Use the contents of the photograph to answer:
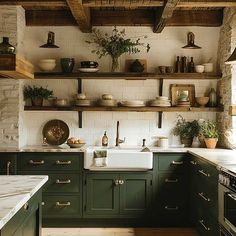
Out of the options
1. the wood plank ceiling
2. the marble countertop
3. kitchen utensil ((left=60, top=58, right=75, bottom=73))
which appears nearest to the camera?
the marble countertop

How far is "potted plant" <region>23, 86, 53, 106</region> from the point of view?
16.8ft

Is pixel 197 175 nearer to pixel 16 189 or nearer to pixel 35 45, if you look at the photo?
pixel 16 189

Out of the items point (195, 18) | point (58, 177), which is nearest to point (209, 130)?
point (195, 18)

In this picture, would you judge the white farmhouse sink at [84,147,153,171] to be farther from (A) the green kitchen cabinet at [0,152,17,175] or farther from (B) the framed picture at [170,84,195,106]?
(B) the framed picture at [170,84,195,106]

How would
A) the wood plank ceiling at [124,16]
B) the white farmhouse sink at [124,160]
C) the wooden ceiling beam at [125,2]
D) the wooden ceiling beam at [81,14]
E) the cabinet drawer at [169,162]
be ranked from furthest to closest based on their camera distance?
the wood plank ceiling at [124,16]
the cabinet drawer at [169,162]
the white farmhouse sink at [124,160]
the wooden ceiling beam at [125,2]
the wooden ceiling beam at [81,14]

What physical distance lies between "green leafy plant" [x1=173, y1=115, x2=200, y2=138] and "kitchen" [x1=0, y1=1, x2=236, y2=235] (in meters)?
0.08

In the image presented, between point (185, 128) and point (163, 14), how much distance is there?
66.9 inches

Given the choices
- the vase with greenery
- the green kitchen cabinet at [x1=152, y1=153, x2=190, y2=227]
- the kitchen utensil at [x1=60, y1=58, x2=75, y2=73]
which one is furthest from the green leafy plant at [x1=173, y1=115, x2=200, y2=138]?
the kitchen utensil at [x1=60, y1=58, x2=75, y2=73]

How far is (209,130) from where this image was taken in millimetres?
5102

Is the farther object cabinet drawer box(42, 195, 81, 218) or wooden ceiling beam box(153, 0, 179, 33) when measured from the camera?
cabinet drawer box(42, 195, 81, 218)

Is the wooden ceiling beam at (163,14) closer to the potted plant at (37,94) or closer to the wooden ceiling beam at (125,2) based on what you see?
the wooden ceiling beam at (125,2)

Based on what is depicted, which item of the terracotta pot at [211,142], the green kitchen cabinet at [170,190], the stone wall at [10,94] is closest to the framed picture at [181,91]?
the terracotta pot at [211,142]

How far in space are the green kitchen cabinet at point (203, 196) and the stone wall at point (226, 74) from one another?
820 millimetres

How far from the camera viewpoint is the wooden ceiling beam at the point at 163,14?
417 cm
